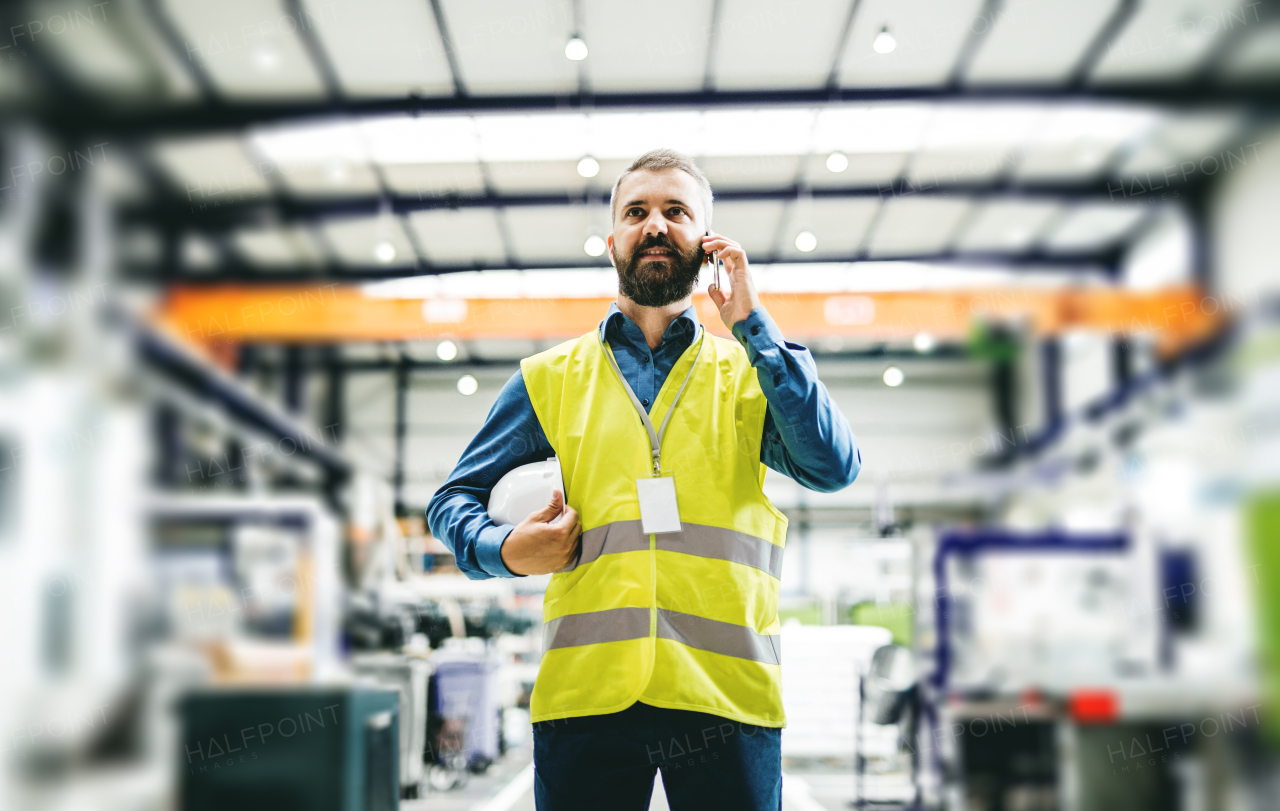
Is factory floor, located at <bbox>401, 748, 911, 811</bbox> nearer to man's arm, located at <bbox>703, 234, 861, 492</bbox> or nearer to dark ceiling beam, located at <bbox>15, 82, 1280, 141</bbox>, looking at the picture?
man's arm, located at <bbox>703, 234, 861, 492</bbox>

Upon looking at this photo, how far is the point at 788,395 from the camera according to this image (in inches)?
36.7

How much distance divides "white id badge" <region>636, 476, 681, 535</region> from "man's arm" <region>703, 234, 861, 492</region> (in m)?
0.14

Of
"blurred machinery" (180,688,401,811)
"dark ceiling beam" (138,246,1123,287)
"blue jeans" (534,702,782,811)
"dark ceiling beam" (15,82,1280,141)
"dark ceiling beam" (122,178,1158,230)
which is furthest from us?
"dark ceiling beam" (138,246,1123,287)

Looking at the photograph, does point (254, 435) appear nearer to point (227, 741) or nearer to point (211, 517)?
point (211, 517)

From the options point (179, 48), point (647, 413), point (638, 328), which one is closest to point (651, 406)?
point (647, 413)

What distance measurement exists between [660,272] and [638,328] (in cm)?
10

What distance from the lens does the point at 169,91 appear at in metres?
5.59

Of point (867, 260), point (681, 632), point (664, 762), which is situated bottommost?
point (664, 762)

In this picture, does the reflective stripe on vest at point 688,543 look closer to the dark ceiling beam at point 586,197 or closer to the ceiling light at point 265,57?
the ceiling light at point 265,57

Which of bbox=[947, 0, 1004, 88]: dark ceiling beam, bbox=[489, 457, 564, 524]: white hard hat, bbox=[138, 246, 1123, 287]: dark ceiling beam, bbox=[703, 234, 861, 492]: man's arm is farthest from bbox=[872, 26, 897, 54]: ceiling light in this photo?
bbox=[489, 457, 564, 524]: white hard hat

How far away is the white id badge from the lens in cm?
97

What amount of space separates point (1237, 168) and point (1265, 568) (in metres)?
4.35

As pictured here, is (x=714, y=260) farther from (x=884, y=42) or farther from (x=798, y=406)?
(x=884, y=42)

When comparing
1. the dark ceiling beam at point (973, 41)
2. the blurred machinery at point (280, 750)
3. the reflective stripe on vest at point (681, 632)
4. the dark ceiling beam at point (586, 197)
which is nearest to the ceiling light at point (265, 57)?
the dark ceiling beam at point (586, 197)
